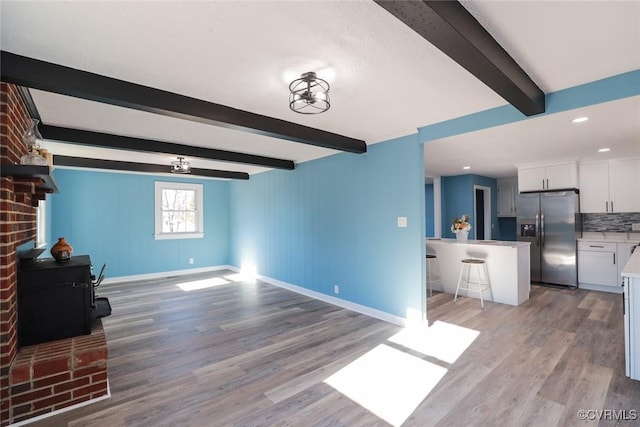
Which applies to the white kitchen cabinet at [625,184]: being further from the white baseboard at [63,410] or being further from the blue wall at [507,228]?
the white baseboard at [63,410]

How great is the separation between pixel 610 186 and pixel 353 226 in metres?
4.70

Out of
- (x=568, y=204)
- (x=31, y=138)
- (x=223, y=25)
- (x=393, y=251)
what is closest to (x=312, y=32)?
(x=223, y=25)

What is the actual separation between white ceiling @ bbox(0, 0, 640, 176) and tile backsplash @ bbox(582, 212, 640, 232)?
3284 millimetres

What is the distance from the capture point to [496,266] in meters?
4.58

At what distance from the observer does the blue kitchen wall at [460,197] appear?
23.0 ft

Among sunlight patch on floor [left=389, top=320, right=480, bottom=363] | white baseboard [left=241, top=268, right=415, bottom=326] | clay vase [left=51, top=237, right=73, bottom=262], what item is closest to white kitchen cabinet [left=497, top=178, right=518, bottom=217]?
sunlight patch on floor [left=389, top=320, right=480, bottom=363]

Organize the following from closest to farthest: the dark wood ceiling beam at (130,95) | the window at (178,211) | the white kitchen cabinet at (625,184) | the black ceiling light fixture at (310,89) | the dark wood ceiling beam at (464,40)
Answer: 1. the dark wood ceiling beam at (464,40)
2. the dark wood ceiling beam at (130,95)
3. the black ceiling light fixture at (310,89)
4. the white kitchen cabinet at (625,184)
5. the window at (178,211)

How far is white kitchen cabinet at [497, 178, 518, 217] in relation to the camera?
7570mm

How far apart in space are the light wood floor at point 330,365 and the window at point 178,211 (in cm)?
260

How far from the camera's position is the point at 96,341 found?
244 cm

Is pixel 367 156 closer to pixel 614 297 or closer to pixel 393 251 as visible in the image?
pixel 393 251

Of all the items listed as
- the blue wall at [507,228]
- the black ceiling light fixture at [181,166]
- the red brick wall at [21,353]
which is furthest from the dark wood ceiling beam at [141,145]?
the blue wall at [507,228]

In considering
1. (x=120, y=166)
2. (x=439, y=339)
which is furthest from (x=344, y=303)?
(x=120, y=166)

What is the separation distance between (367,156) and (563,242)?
13.3 feet
